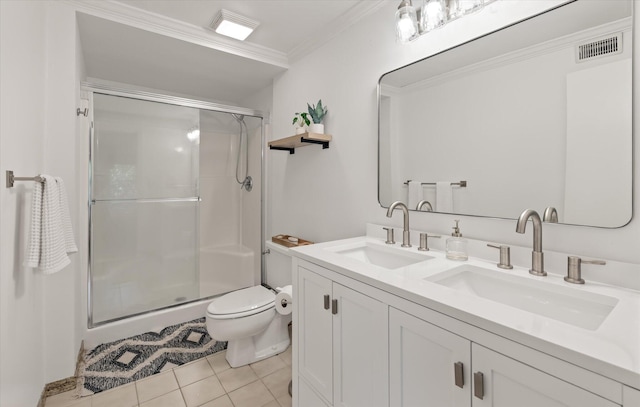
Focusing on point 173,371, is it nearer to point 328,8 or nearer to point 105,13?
point 105,13

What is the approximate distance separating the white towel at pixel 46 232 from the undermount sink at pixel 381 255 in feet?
4.12

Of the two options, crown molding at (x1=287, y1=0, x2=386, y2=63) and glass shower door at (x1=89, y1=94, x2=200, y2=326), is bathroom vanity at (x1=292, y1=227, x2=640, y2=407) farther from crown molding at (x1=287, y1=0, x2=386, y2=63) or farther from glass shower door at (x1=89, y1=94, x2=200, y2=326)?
glass shower door at (x1=89, y1=94, x2=200, y2=326)

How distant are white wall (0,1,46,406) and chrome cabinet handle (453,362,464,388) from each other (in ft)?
4.96

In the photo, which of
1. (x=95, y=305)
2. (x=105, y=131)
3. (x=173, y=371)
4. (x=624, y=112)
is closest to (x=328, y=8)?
(x=624, y=112)

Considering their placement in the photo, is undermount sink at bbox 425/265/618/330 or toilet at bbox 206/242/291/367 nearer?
undermount sink at bbox 425/265/618/330

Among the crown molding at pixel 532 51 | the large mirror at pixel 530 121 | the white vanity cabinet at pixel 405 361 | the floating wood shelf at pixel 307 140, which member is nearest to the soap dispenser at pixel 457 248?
the large mirror at pixel 530 121

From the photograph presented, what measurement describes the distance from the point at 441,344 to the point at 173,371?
1777 mm

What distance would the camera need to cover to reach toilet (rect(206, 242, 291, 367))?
179 cm

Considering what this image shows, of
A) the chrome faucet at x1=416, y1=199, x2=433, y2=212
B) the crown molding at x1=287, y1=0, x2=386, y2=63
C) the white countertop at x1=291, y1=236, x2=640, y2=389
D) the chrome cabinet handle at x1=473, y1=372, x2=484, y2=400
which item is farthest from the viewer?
the crown molding at x1=287, y1=0, x2=386, y2=63

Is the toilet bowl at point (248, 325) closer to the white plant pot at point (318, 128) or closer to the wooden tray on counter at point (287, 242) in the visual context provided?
the wooden tray on counter at point (287, 242)

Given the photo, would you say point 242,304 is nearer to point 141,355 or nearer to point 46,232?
point 141,355

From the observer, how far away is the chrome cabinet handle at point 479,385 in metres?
0.70

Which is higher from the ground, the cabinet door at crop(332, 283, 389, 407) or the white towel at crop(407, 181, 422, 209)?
the white towel at crop(407, 181, 422, 209)

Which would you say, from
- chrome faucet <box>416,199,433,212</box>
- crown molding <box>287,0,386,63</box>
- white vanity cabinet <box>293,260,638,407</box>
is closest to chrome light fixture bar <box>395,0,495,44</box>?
crown molding <box>287,0,386,63</box>
